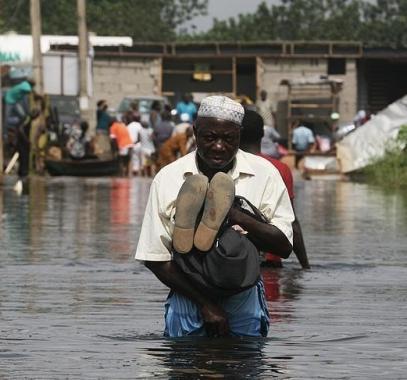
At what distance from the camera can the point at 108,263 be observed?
1571 centimetres

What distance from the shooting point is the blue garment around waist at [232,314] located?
8023 millimetres

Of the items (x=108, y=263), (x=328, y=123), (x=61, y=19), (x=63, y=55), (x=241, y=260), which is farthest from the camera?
(x=61, y=19)

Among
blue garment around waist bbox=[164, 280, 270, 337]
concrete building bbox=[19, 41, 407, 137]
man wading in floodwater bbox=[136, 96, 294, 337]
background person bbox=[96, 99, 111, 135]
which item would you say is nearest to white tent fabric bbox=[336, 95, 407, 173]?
background person bbox=[96, 99, 111, 135]

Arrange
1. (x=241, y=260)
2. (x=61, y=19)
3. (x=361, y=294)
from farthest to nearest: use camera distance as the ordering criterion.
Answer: (x=61, y=19), (x=361, y=294), (x=241, y=260)

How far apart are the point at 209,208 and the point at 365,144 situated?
32.1m

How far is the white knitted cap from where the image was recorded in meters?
7.79

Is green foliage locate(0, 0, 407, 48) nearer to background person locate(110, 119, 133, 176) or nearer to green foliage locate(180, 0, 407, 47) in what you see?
green foliage locate(180, 0, 407, 47)

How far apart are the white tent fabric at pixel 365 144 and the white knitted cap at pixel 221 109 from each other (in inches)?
1217

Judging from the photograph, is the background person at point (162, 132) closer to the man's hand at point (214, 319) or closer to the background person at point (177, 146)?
the background person at point (177, 146)

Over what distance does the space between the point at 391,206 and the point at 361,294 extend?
13.5 metres

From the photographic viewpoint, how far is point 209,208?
7.63 meters

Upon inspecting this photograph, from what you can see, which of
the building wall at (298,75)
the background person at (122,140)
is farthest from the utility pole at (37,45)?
the building wall at (298,75)

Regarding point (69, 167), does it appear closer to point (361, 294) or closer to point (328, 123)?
point (328, 123)

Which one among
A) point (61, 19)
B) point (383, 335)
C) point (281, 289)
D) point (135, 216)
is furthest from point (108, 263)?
point (61, 19)
